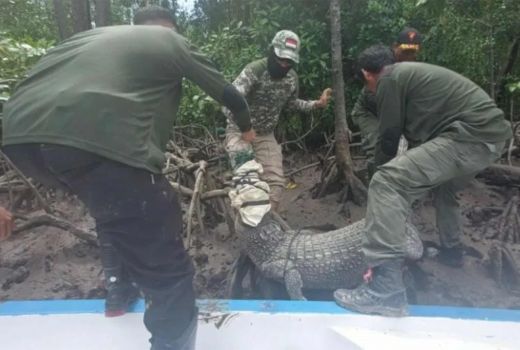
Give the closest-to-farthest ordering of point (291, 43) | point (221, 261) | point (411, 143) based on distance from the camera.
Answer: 1. point (411, 143)
2. point (291, 43)
3. point (221, 261)

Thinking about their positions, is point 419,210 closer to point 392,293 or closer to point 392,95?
point 392,95

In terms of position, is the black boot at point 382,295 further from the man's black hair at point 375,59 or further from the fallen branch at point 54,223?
the fallen branch at point 54,223

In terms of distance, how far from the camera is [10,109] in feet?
6.26

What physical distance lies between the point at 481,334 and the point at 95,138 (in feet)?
6.32

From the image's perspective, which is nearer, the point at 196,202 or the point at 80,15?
the point at 196,202

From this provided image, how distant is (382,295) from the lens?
2389mm

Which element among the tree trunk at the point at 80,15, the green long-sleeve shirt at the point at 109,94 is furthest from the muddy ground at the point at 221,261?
the tree trunk at the point at 80,15

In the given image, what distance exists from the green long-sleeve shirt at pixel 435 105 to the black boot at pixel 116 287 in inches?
70.8

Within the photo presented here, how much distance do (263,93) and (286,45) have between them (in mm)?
517

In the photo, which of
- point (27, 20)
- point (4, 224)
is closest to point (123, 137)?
point (4, 224)

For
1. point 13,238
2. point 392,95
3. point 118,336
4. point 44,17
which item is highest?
point 44,17

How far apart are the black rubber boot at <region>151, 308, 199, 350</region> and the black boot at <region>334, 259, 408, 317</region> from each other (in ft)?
2.63

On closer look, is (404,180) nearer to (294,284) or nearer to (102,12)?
(294,284)

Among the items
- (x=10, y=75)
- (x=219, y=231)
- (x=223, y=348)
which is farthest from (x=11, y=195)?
(x=223, y=348)
